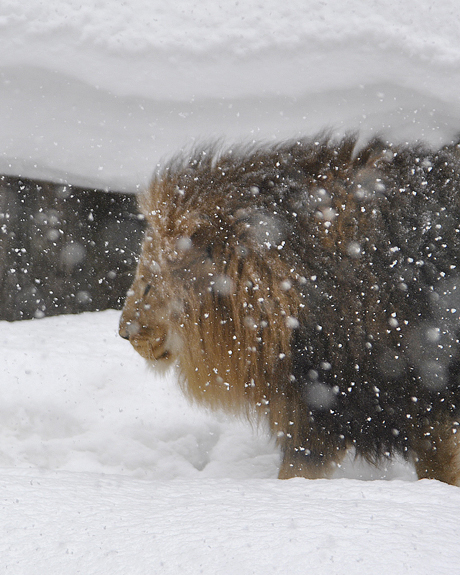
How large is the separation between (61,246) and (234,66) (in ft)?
6.05

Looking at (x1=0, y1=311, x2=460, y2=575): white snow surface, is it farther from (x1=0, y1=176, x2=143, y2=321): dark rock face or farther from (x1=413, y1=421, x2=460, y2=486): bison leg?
(x1=0, y1=176, x2=143, y2=321): dark rock face

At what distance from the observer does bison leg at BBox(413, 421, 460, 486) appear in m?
1.93

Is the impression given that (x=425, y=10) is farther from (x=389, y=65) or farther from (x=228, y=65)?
(x=228, y=65)

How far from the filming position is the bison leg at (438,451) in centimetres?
193

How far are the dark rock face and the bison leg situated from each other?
227 cm

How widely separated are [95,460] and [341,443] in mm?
1019

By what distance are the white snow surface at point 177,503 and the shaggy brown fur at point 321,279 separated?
31cm

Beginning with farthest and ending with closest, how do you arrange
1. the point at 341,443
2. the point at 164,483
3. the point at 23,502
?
the point at 341,443 < the point at 164,483 < the point at 23,502

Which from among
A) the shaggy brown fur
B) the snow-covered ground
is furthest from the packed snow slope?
the shaggy brown fur

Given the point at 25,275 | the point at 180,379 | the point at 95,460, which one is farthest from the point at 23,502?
the point at 25,275

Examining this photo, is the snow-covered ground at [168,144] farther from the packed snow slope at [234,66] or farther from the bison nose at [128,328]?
the bison nose at [128,328]

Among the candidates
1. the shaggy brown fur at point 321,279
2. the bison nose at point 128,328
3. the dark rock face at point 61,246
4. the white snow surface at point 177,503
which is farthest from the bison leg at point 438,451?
the dark rock face at point 61,246

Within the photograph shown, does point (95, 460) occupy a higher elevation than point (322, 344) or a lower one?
lower

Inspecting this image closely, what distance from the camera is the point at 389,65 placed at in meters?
2.38
